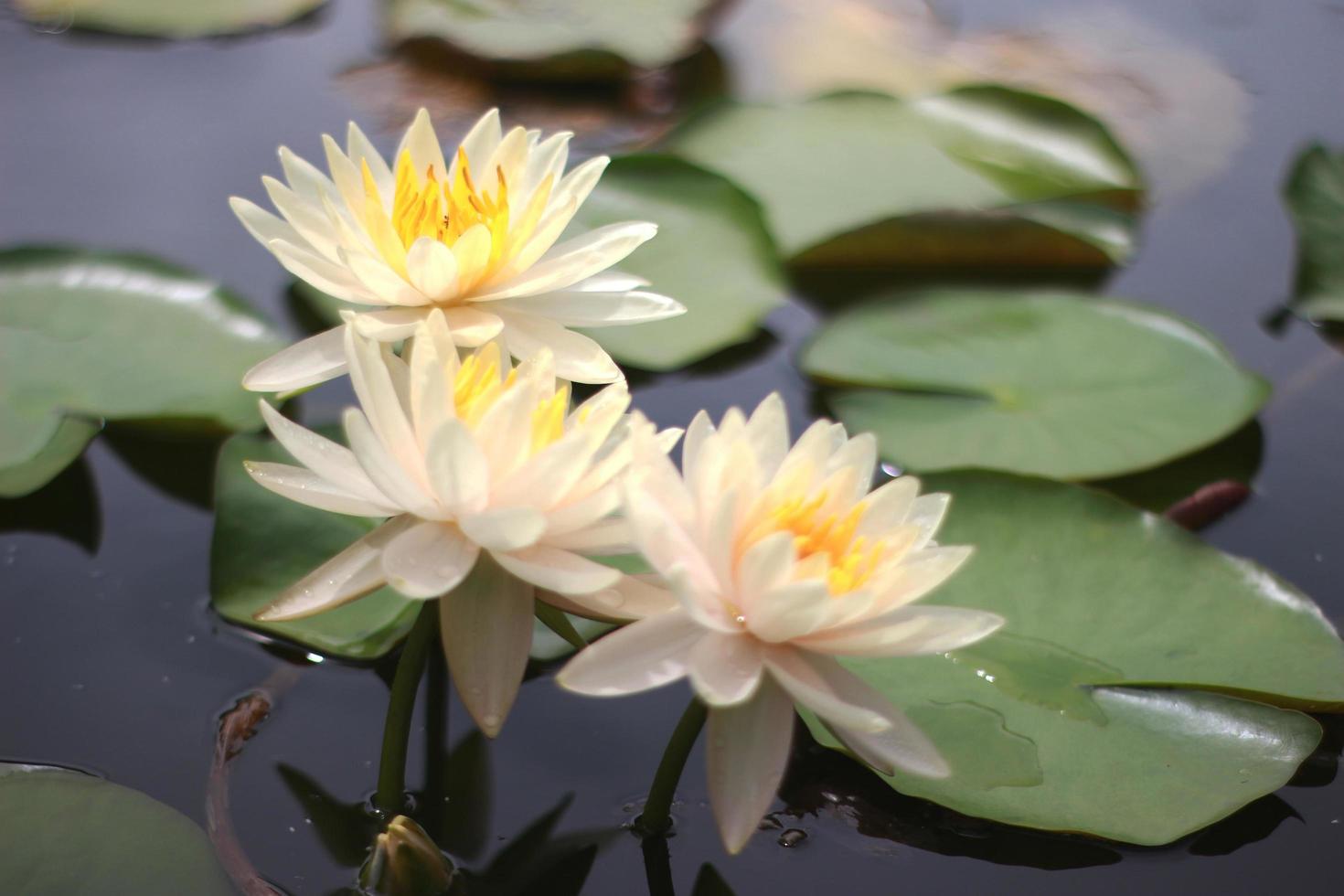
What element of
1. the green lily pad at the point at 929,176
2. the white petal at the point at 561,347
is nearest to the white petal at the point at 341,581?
the white petal at the point at 561,347

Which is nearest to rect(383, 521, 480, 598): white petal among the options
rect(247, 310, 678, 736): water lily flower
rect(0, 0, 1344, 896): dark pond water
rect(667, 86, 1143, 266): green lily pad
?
rect(247, 310, 678, 736): water lily flower

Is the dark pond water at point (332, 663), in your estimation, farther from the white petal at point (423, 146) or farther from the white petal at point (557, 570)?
the white petal at point (423, 146)

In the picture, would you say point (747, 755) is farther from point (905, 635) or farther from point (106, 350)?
point (106, 350)

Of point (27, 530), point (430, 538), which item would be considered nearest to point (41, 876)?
point (430, 538)

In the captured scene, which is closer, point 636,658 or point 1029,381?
point 636,658

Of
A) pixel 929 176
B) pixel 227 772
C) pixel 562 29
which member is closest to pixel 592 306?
pixel 227 772

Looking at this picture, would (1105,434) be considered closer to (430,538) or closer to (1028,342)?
(1028,342)
